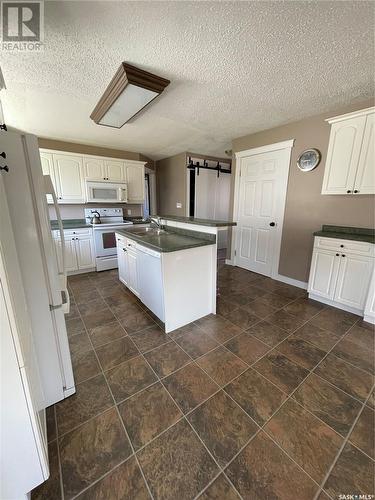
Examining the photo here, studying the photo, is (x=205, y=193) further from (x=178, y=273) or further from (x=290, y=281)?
(x=178, y=273)

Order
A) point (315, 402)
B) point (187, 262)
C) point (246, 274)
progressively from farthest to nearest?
1. point (246, 274)
2. point (187, 262)
3. point (315, 402)

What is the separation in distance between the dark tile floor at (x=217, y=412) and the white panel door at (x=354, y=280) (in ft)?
0.80

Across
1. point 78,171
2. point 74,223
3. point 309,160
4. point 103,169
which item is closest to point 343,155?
point 309,160

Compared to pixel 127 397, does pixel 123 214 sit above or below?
above

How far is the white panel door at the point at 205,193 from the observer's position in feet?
17.0

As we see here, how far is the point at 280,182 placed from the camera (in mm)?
→ 3256

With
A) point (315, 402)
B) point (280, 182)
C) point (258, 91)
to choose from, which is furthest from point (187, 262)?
point (280, 182)

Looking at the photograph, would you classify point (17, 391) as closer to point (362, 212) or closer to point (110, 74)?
point (110, 74)

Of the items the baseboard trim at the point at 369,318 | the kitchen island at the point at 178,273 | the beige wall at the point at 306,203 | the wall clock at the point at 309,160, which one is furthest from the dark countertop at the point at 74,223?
the baseboard trim at the point at 369,318

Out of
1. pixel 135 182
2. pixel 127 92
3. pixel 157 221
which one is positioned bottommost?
pixel 157 221

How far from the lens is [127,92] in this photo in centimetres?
198

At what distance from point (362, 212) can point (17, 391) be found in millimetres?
3481

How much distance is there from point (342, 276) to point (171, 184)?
4319mm

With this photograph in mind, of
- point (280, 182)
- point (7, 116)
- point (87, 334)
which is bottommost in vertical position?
point (87, 334)
